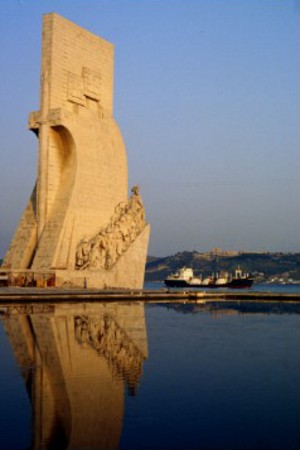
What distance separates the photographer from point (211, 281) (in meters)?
46.4

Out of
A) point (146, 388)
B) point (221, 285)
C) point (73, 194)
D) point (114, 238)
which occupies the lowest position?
point (221, 285)

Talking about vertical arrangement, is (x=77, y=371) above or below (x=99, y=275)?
below

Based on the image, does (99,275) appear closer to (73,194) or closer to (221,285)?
(73,194)

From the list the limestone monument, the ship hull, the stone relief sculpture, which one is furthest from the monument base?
the ship hull

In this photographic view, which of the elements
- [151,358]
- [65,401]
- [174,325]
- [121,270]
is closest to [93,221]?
[121,270]

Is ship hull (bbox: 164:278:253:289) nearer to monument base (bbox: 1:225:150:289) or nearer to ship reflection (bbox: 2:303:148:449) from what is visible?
monument base (bbox: 1:225:150:289)

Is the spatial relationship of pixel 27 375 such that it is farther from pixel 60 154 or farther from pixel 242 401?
pixel 60 154

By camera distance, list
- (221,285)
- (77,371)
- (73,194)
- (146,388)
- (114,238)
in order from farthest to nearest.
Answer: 1. (221,285)
2. (114,238)
3. (73,194)
4. (77,371)
5. (146,388)

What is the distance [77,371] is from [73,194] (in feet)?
44.2

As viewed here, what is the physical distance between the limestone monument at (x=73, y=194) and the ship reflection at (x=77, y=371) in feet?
27.4

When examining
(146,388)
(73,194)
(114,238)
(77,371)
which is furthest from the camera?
(114,238)

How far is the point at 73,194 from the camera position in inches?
717

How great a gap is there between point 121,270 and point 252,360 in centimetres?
1326

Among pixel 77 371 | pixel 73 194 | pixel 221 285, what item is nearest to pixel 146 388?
pixel 77 371
